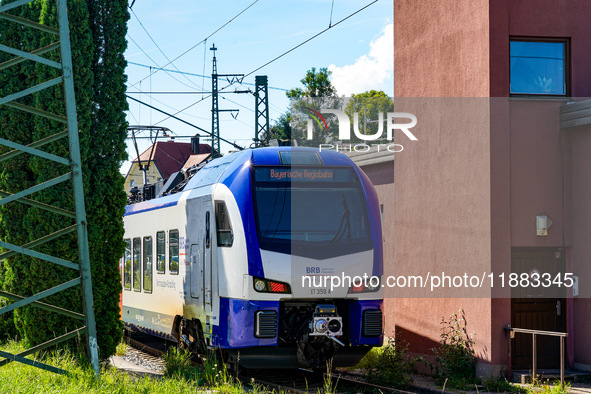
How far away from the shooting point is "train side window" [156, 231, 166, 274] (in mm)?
15992

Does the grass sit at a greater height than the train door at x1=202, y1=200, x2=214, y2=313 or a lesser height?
lesser

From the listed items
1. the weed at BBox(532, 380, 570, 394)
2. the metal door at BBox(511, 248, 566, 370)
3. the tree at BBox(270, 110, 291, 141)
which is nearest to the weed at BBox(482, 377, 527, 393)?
the weed at BBox(532, 380, 570, 394)

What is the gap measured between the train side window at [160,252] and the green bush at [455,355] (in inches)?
212

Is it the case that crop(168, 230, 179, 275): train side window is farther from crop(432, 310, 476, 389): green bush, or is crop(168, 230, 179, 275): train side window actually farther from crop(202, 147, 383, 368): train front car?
crop(432, 310, 476, 389): green bush

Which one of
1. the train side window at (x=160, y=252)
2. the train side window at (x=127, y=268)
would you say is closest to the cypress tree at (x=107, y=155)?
the train side window at (x=160, y=252)

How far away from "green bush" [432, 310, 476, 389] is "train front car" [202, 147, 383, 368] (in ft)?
4.91

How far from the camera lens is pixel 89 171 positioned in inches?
501

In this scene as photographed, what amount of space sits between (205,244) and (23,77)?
379 centimetres

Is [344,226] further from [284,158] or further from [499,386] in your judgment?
[499,386]

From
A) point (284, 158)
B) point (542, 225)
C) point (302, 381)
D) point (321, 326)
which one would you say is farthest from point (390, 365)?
point (284, 158)

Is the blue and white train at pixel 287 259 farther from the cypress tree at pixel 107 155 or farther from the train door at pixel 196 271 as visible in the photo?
the cypress tree at pixel 107 155

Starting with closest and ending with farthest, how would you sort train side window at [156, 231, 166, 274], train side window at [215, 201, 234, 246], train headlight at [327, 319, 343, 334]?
train headlight at [327, 319, 343, 334] < train side window at [215, 201, 234, 246] < train side window at [156, 231, 166, 274]

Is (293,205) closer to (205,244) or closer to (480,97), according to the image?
(205,244)

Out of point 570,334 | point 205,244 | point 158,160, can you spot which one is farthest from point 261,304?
point 158,160
